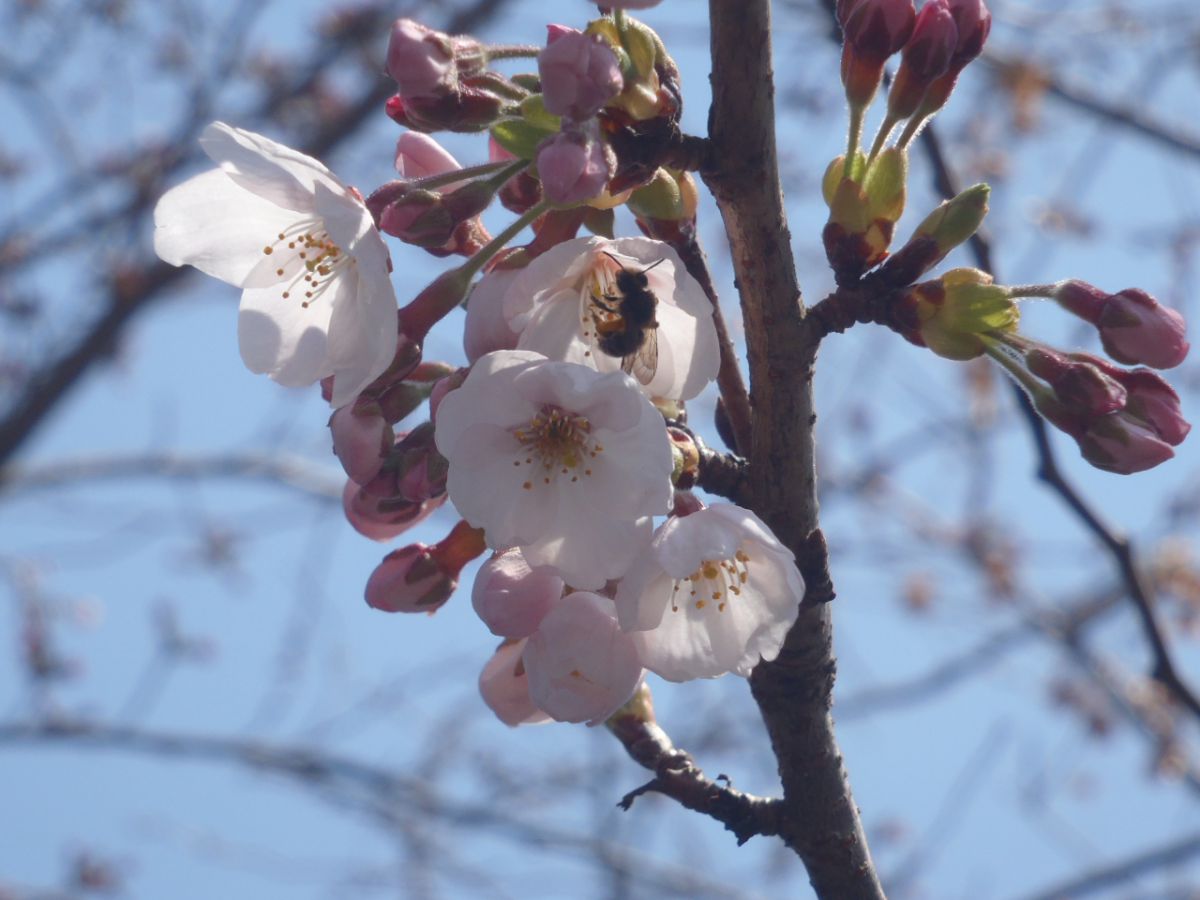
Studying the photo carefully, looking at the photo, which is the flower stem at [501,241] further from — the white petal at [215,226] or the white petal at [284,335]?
the white petal at [215,226]

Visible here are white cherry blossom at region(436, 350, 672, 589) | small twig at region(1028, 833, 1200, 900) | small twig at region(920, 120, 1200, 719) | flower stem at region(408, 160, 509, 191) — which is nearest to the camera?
white cherry blossom at region(436, 350, 672, 589)

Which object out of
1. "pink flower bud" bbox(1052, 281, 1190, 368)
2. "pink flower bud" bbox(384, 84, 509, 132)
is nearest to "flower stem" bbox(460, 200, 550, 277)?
"pink flower bud" bbox(384, 84, 509, 132)

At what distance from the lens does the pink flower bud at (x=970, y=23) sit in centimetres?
123

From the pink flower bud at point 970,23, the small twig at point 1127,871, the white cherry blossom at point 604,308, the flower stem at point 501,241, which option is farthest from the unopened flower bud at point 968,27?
the small twig at point 1127,871

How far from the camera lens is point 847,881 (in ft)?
4.08

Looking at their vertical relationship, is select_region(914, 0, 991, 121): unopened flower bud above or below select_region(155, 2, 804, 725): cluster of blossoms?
above

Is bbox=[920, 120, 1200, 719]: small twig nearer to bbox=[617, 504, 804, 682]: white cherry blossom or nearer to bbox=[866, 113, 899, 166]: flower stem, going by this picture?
bbox=[866, 113, 899, 166]: flower stem

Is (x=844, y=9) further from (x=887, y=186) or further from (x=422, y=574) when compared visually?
(x=422, y=574)

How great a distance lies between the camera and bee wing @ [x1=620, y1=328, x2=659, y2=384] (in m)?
1.26

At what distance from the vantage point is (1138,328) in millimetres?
1192

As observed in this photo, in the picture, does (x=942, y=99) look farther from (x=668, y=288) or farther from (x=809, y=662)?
(x=809, y=662)

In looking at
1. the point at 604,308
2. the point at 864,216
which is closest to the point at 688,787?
the point at 604,308

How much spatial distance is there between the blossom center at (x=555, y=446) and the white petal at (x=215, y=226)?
1.47 feet

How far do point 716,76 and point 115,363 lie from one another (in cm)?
569
